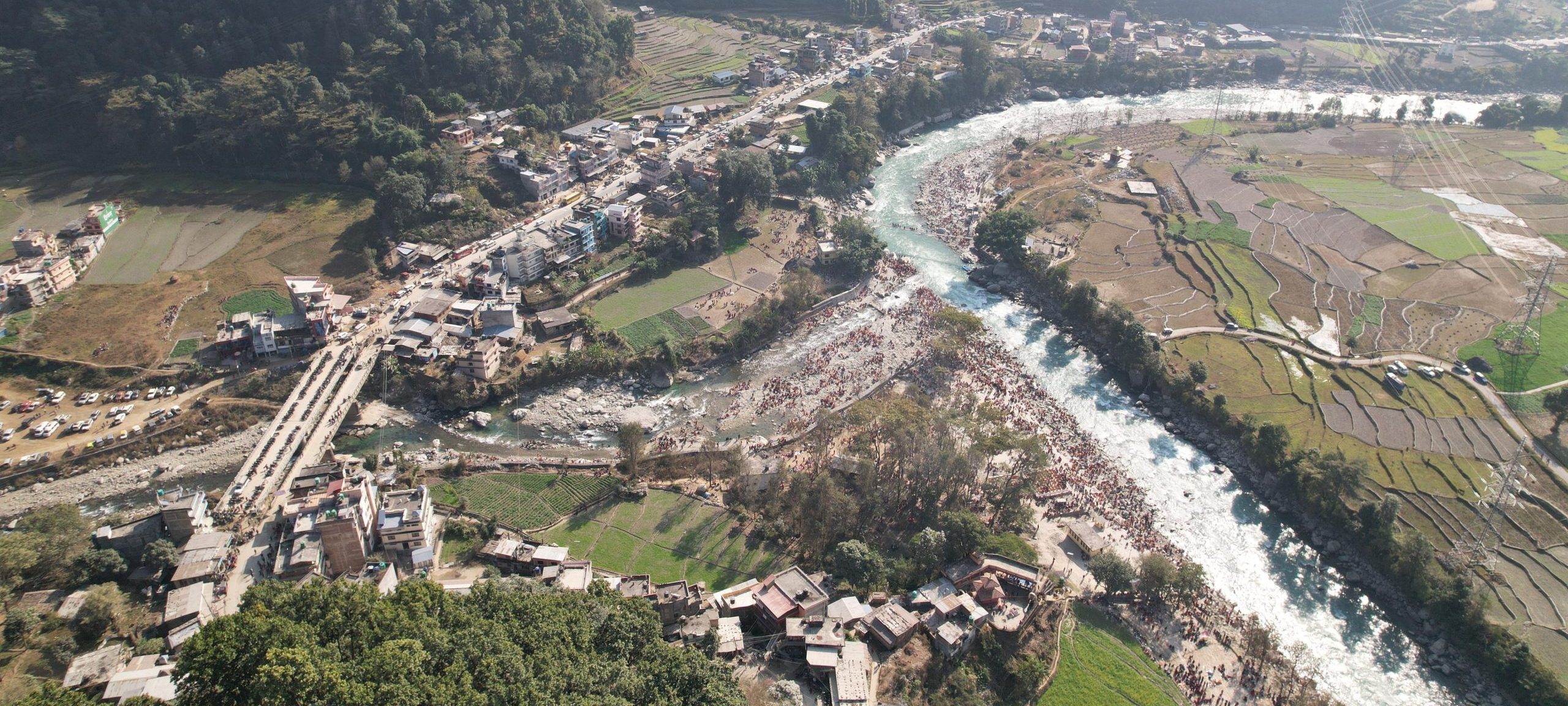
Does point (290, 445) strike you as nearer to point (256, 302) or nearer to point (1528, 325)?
point (256, 302)

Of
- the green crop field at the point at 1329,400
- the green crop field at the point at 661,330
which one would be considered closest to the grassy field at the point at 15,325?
the green crop field at the point at 661,330

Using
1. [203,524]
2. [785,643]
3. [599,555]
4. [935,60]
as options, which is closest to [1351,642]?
[785,643]

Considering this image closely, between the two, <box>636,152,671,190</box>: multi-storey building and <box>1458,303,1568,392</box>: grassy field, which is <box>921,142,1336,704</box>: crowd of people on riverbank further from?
<box>636,152,671,190</box>: multi-storey building

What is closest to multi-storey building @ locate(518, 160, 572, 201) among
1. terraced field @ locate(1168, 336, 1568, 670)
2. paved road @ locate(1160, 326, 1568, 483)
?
paved road @ locate(1160, 326, 1568, 483)

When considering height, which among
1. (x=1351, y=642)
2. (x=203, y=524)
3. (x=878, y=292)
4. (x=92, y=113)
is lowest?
(x=1351, y=642)

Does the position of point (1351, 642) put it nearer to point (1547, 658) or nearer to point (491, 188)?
point (1547, 658)

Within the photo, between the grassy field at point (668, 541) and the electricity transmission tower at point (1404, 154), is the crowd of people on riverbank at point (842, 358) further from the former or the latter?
the electricity transmission tower at point (1404, 154)

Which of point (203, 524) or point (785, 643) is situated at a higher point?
point (203, 524)
